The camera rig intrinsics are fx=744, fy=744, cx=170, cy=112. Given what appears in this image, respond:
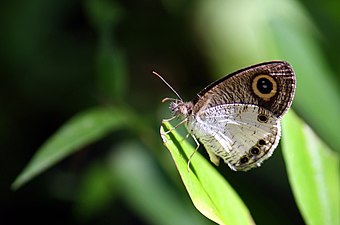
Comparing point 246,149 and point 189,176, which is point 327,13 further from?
point 189,176

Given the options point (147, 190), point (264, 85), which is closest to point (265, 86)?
point (264, 85)

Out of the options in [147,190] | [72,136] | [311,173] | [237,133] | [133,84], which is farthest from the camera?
[133,84]

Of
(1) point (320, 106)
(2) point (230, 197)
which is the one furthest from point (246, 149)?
(1) point (320, 106)

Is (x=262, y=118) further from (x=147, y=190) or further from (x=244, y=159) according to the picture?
(x=147, y=190)

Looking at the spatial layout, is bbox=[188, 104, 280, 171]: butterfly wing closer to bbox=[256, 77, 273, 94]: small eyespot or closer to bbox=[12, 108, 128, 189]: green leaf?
bbox=[256, 77, 273, 94]: small eyespot

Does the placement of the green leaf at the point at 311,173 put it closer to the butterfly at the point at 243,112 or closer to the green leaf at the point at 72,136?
the butterfly at the point at 243,112

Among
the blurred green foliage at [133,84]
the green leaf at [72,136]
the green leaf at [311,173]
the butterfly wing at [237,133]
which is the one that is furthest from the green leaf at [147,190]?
the green leaf at [311,173]

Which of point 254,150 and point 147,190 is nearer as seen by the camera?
point 254,150

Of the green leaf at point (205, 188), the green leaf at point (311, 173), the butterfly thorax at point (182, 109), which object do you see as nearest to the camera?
the green leaf at point (205, 188)
